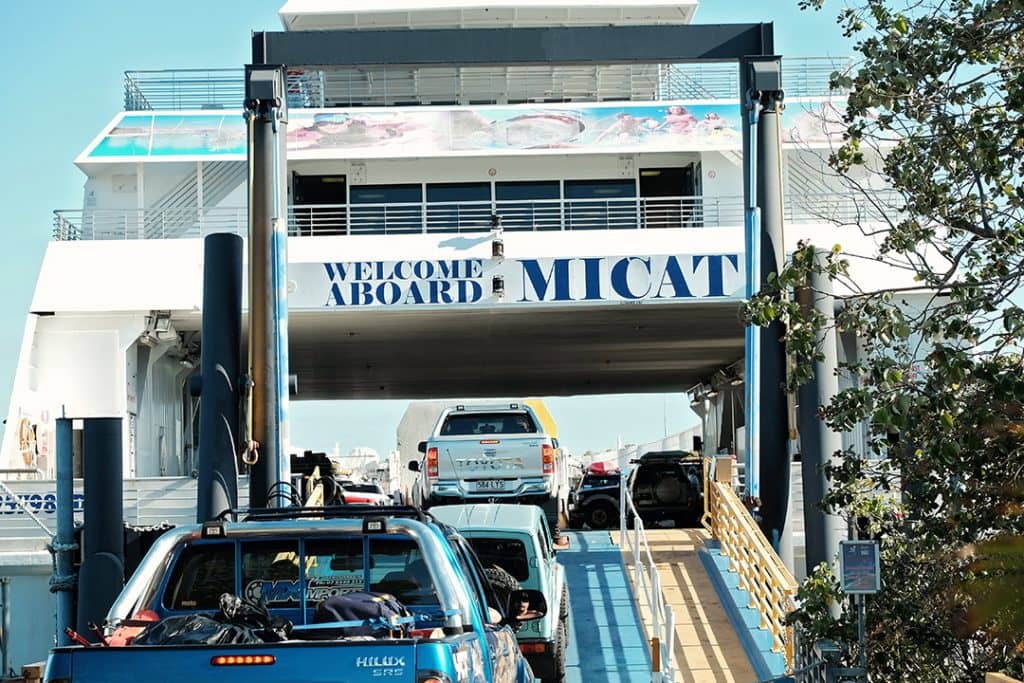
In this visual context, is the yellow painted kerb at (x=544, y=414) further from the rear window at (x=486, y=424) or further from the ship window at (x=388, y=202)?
the rear window at (x=486, y=424)

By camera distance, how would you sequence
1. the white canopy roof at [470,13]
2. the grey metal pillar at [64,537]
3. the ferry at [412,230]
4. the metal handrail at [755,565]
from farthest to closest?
the white canopy roof at [470,13]
the ferry at [412,230]
the metal handrail at [755,565]
the grey metal pillar at [64,537]

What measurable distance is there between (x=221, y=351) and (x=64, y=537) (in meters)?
4.04

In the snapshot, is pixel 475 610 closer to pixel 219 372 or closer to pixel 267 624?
pixel 267 624

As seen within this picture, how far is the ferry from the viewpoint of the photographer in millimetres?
23703

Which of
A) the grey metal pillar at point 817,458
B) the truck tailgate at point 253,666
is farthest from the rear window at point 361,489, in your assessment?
the truck tailgate at point 253,666

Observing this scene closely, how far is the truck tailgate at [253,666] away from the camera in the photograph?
521 centimetres

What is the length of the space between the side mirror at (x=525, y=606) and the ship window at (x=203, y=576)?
1.48 m

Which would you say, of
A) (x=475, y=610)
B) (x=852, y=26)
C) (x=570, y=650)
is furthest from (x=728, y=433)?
(x=475, y=610)

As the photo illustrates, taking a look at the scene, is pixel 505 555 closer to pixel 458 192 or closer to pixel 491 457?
pixel 491 457

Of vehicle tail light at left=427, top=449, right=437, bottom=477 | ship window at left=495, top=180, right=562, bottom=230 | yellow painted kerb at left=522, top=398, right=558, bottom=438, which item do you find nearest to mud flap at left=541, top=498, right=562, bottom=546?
vehicle tail light at left=427, top=449, right=437, bottom=477

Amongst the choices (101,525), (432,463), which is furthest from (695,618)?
(101,525)

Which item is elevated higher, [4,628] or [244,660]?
[244,660]

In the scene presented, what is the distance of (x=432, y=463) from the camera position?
19547 mm

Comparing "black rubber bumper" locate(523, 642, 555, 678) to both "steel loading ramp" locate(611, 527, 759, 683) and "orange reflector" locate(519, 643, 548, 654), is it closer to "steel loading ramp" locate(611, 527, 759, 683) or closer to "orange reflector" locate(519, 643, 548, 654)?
"orange reflector" locate(519, 643, 548, 654)
